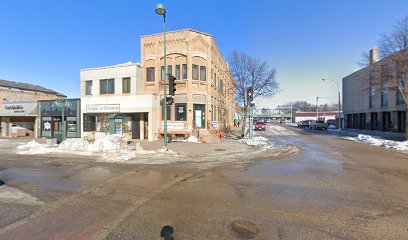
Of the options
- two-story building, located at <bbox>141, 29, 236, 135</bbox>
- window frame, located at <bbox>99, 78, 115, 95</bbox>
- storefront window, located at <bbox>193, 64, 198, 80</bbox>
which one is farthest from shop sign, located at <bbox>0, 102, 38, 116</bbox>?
storefront window, located at <bbox>193, 64, 198, 80</bbox>

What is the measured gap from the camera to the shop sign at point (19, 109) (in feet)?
85.6

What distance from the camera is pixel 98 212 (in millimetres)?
4746

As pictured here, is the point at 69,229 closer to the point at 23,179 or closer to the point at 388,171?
the point at 23,179

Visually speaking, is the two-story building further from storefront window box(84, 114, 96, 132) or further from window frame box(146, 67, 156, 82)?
storefront window box(84, 114, 96, 132)

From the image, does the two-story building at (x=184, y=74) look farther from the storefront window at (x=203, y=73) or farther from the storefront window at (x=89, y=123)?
the storefront window at (x=89, y=123)

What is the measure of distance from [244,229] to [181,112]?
17.1m

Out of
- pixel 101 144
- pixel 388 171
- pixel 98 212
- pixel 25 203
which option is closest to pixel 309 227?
pixel 98 212

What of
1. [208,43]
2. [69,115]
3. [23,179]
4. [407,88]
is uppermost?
[208,43]

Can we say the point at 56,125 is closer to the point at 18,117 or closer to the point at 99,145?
the point at 18,117

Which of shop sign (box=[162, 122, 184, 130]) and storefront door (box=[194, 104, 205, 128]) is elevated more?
storefront door (box=[194, 104, 205, 128])

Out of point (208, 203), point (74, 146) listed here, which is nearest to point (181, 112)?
point (74, 146)

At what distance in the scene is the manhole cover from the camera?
3.72 m

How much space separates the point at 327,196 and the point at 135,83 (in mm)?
19113

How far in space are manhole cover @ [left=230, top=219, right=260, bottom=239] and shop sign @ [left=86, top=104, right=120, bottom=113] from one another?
1958 centimetres
